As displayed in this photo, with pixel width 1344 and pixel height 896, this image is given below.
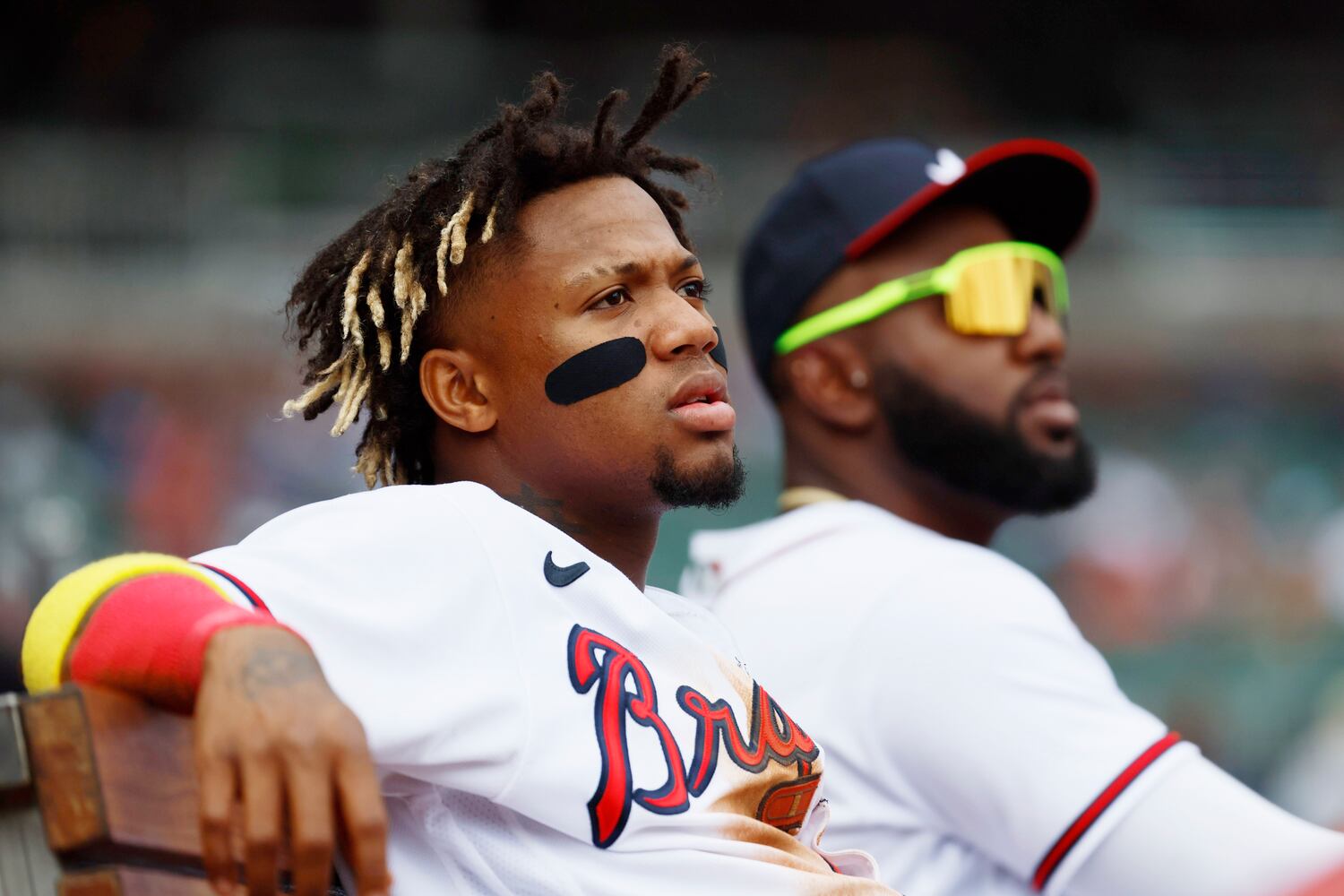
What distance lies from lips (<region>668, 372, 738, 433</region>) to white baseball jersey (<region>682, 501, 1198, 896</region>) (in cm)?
62

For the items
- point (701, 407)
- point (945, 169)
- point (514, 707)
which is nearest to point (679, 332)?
point (701, 407)

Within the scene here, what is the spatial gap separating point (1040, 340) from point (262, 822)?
86.5 inches

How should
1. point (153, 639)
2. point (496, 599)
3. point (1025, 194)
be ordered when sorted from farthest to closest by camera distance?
1. point (1025, 194)
2. point (496, 599)
3. point (153, 639)

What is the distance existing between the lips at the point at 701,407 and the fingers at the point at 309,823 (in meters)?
0.94

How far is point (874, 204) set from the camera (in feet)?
10.4

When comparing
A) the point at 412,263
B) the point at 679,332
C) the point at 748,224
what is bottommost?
the point at 679,332

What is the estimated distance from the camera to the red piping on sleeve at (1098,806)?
232 centimetres

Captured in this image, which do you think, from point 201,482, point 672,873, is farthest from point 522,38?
point 672,873

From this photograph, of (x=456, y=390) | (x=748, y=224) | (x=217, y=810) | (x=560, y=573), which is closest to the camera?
(x=217, y=810)

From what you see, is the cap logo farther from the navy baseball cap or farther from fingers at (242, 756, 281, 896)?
fingers at (242, 756, 281, 896)

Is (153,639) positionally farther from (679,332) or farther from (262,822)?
(679,332)

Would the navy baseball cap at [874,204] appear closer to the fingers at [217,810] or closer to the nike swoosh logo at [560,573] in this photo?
the nike swoosh logo at [560,573]

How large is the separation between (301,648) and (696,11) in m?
13.1

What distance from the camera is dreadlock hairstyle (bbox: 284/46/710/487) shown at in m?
2.17
